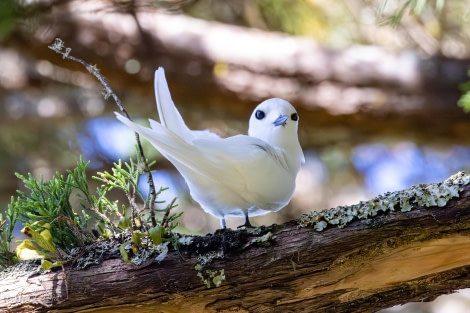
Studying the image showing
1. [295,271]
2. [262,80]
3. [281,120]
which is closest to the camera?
[295,271]

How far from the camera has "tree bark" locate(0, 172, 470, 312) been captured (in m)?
→ 0.92

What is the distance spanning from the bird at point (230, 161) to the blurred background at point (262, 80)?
0.52 m

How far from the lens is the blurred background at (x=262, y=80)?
1862 millimetres

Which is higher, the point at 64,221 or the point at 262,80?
the point at 262,80

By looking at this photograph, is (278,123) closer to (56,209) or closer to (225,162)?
(225,162)

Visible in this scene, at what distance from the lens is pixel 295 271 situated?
3.05 ft

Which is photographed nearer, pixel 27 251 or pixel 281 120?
pixel 27 251

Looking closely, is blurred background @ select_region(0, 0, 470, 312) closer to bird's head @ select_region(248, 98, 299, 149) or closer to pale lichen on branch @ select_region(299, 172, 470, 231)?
bird's head @ select_region(248, 98, 299, 149)

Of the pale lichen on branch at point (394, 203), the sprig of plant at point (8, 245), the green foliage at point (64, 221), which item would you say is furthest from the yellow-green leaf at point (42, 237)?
the pale lichen on branch at point (394, 203)

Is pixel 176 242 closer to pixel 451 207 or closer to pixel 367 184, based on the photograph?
pixel 451 207

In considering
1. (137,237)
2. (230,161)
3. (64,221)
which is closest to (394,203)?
(230,161)

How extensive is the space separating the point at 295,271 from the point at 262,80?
1.10 m

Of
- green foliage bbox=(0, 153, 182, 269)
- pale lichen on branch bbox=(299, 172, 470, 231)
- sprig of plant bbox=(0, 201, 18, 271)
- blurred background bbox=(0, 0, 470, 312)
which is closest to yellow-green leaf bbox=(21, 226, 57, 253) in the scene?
green foliage bbox=(0, 153, 182, 269)

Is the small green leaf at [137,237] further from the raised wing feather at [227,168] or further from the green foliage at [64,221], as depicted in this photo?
the raised wing feather at [227,168]
